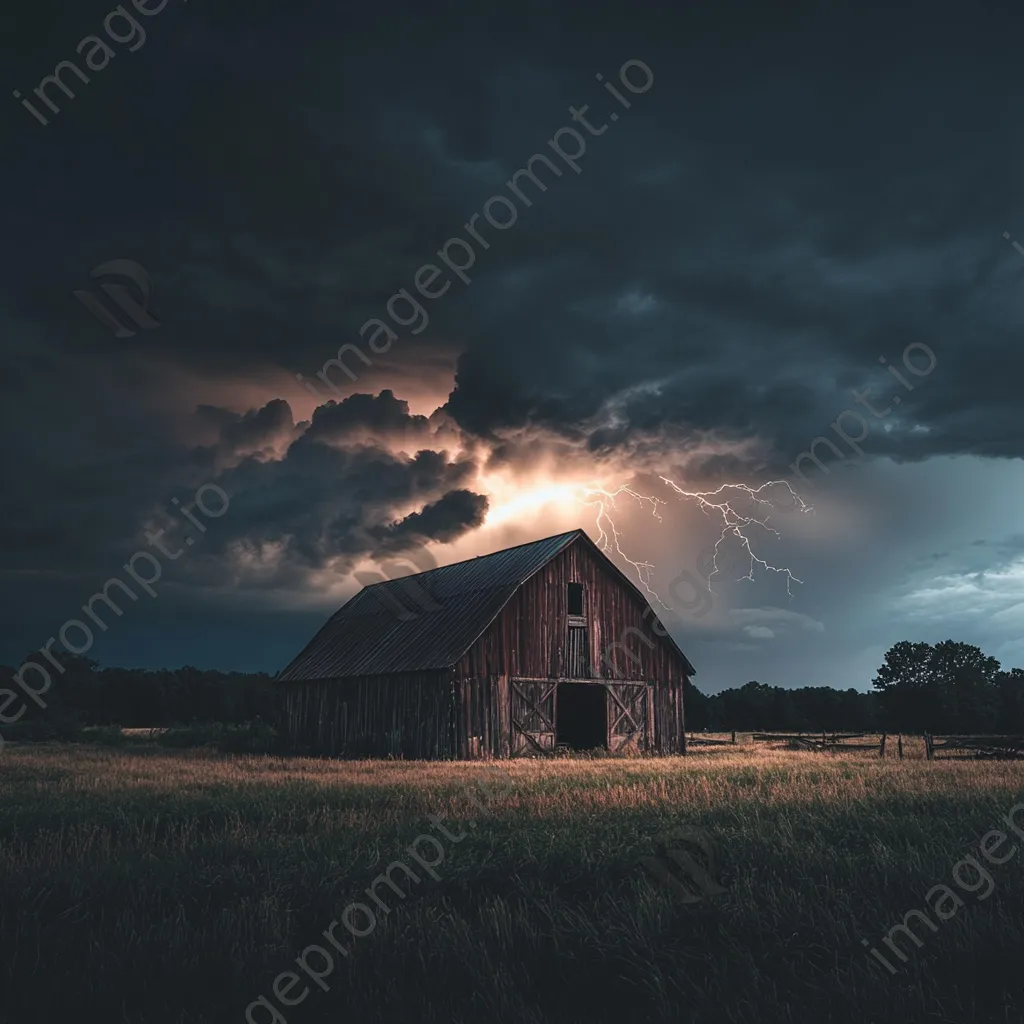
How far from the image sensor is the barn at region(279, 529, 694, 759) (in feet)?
111

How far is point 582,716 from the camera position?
40.4 m

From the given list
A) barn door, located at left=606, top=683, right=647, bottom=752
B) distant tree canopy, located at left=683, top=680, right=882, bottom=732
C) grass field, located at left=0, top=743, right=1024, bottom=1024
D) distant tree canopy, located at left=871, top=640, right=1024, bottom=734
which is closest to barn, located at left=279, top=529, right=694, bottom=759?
barn door, located at left=606, top=683, right=647, bottom=752

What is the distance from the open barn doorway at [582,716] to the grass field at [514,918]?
24100 mm

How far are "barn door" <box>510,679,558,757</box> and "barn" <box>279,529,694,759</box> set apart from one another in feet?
0.16

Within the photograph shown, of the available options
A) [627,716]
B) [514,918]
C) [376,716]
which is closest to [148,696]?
[376,716]

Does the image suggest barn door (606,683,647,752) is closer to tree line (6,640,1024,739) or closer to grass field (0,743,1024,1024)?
grass field (0,743,1024,1024)

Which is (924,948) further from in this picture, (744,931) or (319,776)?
(319,776)

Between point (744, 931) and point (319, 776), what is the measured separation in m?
16.6

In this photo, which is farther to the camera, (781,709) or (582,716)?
(781,709)

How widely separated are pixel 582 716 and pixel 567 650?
5398 mm

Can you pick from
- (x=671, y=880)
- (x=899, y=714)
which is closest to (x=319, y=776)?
(x=671, y=880)

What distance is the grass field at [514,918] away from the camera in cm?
646

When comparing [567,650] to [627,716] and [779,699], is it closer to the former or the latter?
[627,716]

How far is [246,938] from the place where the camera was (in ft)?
25.2
